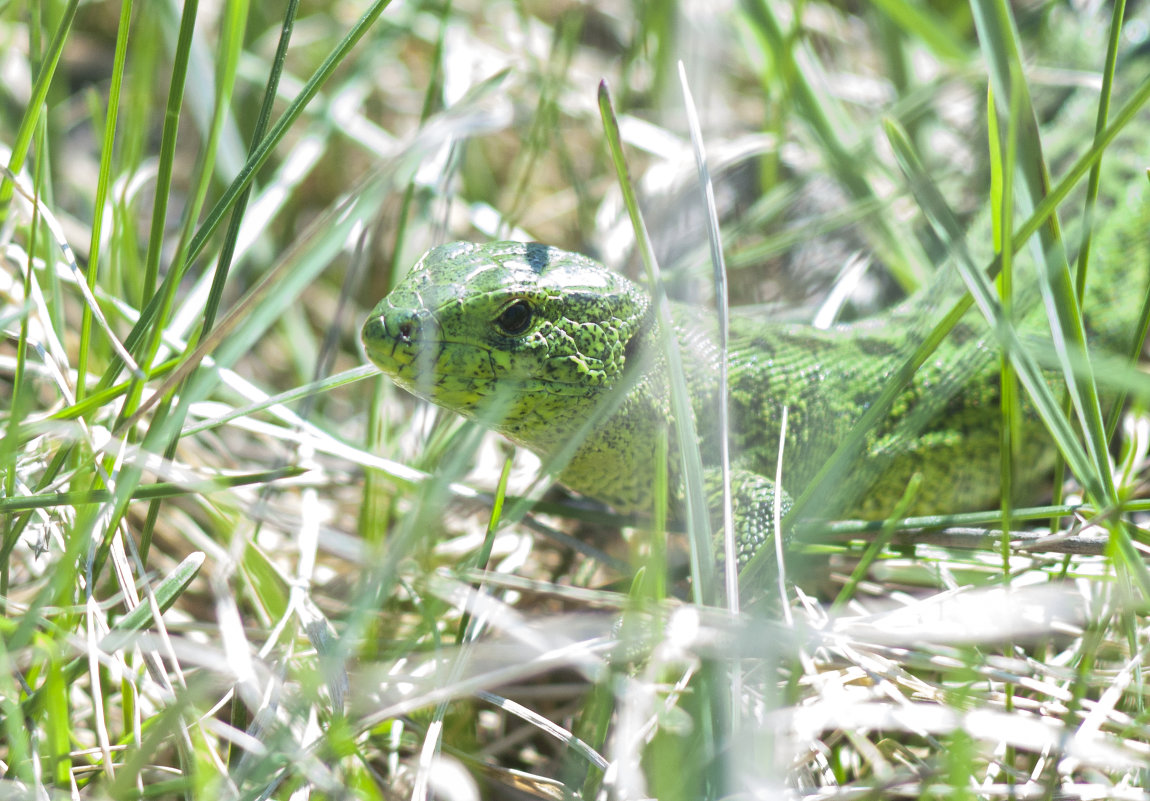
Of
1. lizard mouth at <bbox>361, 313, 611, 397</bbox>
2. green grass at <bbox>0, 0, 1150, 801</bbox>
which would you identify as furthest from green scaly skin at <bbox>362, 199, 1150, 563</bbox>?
green grass at <bbox>0, 0, 1150, 801</bbox>

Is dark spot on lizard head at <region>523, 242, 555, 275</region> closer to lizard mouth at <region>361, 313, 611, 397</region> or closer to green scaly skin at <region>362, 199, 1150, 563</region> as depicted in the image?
green scaly skin at <region>362, 199, 1150, 563</region>

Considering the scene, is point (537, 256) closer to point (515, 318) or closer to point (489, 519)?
point (515, 318)

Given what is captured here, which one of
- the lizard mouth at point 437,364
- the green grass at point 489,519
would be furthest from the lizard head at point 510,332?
the green grass at point 489,519

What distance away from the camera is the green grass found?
6.69ft

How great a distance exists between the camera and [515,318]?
2.71 m

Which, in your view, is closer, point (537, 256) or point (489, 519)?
point (537, 256)

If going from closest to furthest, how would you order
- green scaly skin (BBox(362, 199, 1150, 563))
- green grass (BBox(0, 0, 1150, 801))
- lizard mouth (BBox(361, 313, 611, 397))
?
green grass (BBox(0, 0, 1150, 801)) → lizard mouth (BBox(361, 313, 611, 397)) → green scaly skin (BBox(362, 199, 1150, 563))

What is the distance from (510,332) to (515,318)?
0.16ft

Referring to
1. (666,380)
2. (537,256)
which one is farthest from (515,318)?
(666,380)

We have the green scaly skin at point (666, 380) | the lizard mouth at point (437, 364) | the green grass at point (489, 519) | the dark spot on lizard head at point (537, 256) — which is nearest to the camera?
the green grass at point (489, 519)

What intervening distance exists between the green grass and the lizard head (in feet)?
0.62

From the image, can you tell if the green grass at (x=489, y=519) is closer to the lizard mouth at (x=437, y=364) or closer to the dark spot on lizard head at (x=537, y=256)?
the lizard mouth at (x=437, y=364)

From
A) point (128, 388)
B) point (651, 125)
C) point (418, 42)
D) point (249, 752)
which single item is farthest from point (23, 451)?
point (418, 42)

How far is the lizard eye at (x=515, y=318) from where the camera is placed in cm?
269
